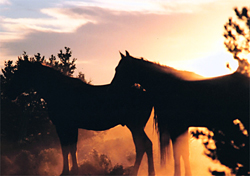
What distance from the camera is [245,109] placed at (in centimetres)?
830

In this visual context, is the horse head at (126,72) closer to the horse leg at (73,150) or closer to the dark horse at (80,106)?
the dark horse at (80,106)

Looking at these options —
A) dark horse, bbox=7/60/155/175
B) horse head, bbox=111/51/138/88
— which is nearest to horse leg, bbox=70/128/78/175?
dark horse, bbox=7/60/155/175

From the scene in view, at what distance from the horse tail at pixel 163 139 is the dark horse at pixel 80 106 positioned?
0.72m

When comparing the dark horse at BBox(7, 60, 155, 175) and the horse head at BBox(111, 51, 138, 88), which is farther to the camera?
the dark horse at BBox(7, 60, 155, 175)

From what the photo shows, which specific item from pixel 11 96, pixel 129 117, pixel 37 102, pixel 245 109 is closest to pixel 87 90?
pixel 129 117

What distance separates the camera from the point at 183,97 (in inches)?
362

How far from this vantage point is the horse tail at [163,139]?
9711mm

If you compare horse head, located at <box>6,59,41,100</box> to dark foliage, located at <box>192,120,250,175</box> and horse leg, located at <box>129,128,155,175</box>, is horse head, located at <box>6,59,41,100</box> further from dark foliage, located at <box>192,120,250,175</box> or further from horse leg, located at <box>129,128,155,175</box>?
dark foliage, located at <box>192,120,250,175</box>

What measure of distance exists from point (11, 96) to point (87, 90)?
9.44 feet

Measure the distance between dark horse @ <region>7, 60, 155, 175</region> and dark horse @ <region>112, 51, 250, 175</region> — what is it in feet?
2.71

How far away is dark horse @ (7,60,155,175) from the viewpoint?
35.3ft

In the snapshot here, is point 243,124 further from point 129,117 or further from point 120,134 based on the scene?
point 120,134

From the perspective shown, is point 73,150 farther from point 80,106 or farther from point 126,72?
point 126,72

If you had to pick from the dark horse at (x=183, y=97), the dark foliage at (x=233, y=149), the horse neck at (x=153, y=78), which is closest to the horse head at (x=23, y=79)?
the dark horse at (x=183, y=97)
